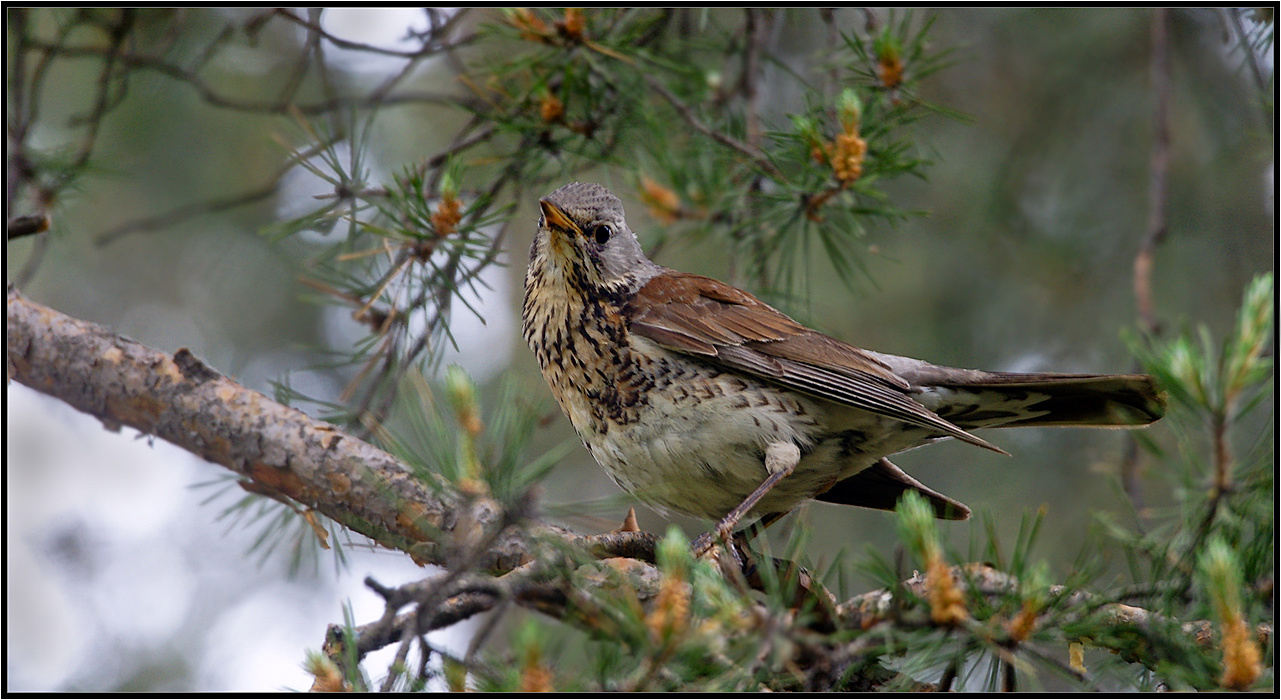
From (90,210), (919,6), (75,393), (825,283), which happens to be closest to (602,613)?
(75,393)

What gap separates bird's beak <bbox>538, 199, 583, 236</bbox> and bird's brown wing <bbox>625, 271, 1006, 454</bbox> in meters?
0.29

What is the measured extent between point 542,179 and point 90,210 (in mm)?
3348

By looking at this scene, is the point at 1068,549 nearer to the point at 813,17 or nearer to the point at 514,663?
the point at 813,17

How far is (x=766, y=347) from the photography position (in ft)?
9.07

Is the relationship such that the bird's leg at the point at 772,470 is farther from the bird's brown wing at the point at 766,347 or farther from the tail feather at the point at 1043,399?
the tail feather at the point at 1043,399

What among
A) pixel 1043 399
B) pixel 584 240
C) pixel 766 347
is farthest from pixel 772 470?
pixel 584 240

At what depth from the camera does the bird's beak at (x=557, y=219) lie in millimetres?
2818

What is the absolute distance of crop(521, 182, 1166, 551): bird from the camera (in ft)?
8.52

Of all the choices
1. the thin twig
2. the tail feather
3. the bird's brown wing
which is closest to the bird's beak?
the bird's brown wing

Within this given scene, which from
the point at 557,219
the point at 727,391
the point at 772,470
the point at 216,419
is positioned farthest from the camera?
the point at 557,219

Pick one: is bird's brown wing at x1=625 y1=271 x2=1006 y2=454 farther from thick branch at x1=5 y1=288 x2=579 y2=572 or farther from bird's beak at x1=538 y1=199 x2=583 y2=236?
thick branch at x1=5 y1=288 x2=579 y2=572

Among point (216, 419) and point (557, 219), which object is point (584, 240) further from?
point (216, 419)

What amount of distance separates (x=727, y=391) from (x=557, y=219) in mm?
746

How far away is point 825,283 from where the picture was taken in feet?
15.8
